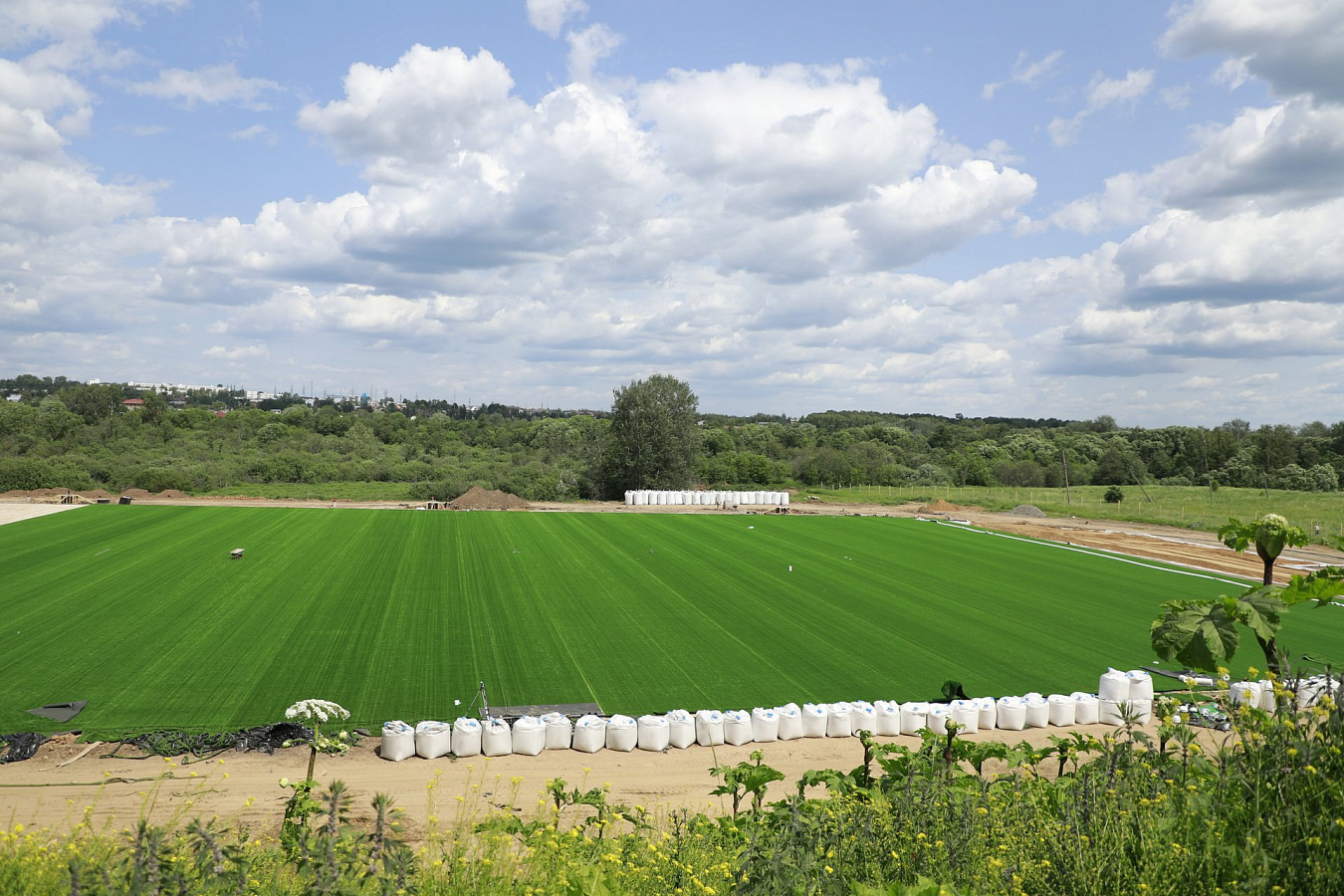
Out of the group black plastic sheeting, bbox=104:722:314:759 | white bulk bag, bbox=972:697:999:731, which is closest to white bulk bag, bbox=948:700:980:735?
white bulk bag, bbox=972:697:999:731

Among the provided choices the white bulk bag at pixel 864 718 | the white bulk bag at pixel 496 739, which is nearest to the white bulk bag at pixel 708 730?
the white bulk bag at pixel 864 718

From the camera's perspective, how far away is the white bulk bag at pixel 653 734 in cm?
1343

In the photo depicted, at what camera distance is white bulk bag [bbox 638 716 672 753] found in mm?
13427

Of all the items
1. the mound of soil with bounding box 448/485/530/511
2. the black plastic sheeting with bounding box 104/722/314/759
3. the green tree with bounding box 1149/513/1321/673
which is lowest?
the black plastic sheeting with bounding box 104/722/314/759

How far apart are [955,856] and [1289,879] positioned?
201cm

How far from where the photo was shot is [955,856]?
4980 mm

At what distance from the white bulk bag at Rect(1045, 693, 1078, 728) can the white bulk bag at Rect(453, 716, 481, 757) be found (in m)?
10.9

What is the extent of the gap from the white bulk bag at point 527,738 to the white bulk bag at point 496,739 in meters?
0.12

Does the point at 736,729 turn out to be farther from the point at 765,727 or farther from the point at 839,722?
the point at 839,722

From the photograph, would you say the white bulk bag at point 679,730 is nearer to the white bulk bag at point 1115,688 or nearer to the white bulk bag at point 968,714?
the white bulk bag at point 968,714

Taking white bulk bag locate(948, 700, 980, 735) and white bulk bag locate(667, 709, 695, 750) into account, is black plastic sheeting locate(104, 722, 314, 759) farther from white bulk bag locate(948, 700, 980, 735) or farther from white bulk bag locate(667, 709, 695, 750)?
white bulk bag locate(948, 700, 980, 735)

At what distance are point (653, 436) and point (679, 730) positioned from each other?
144 feet

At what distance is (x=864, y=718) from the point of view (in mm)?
14133

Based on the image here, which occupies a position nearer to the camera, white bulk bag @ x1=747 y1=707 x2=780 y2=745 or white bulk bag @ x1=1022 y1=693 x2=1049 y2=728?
white bulk bag @ x1=747 y1=707 x2=780 y2=745
